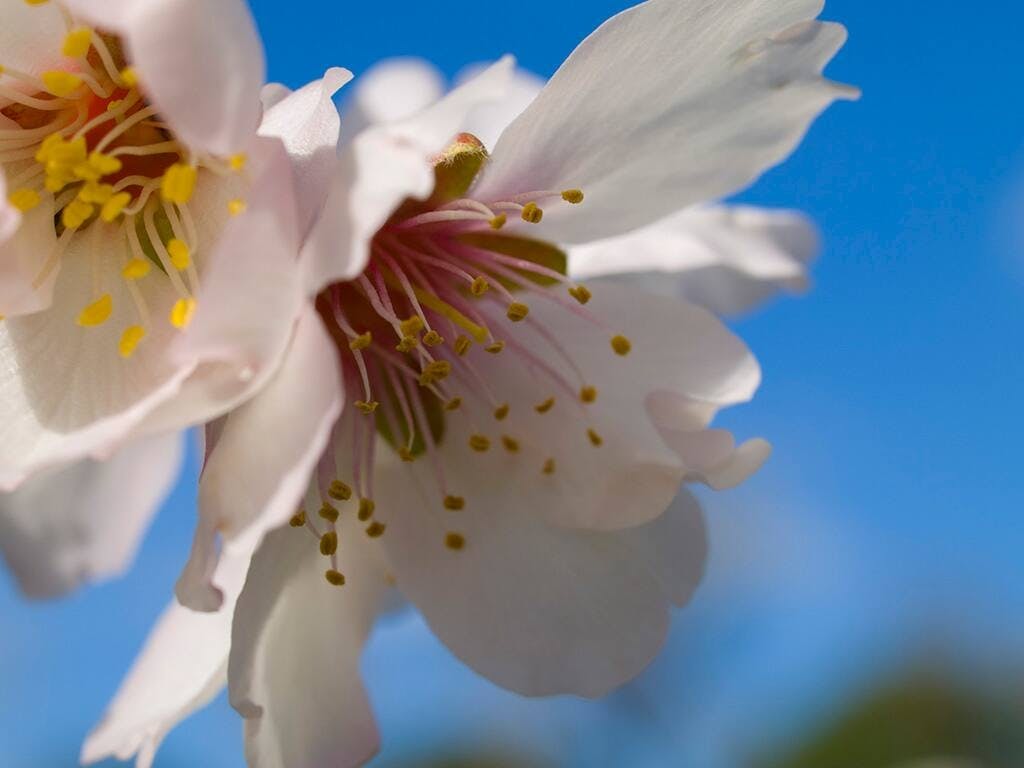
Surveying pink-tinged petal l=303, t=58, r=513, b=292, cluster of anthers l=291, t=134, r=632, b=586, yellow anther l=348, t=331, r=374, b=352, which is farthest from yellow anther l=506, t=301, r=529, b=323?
pink-tinged petal l=303, t=58, r=513, b=292

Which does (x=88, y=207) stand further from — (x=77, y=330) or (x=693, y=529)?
(x=693, y=529)

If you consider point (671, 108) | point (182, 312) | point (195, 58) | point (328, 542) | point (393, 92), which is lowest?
point (328, 542)

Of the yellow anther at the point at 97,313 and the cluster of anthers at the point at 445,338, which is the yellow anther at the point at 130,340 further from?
the cluster of anthers at the point at 445,338

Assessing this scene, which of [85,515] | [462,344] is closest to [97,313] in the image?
[462,344]

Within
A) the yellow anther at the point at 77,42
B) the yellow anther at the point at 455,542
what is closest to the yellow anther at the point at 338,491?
the yellow anther at the point at 455,542

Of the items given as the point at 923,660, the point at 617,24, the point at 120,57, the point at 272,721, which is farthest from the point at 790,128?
the point at 923,660

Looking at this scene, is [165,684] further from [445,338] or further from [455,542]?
[445,338]

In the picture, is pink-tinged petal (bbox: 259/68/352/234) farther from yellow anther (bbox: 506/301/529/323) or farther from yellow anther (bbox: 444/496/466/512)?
yellow anther (bbox: 444/496/466/512)
